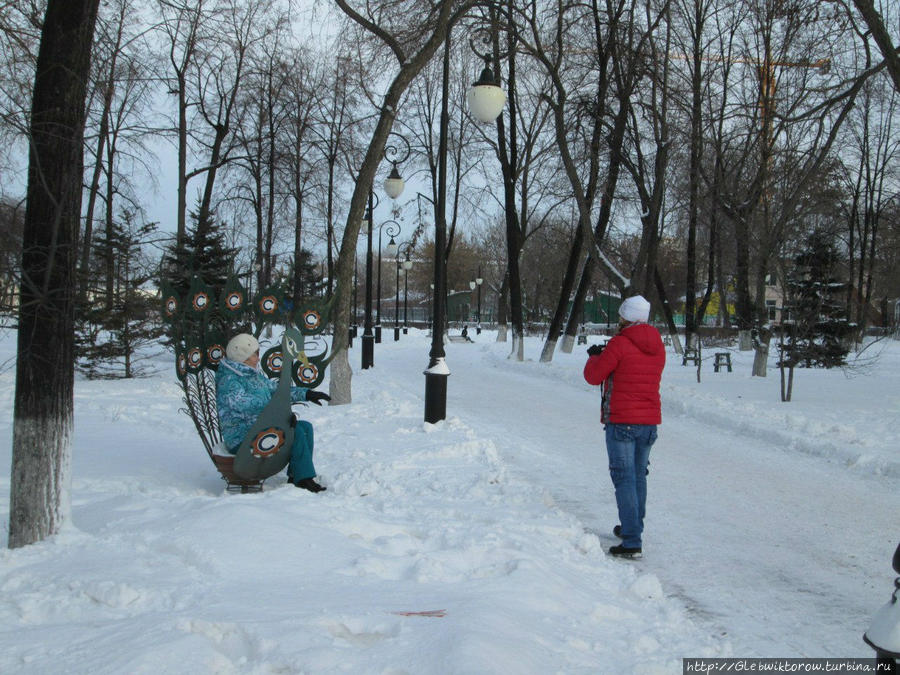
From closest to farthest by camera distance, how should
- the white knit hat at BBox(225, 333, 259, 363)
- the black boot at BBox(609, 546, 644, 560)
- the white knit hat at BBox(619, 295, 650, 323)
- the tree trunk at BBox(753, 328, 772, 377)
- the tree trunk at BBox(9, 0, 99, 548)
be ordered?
1. the tree trunk at BBox(9, 0, 99, 548)
2. the black boot at BBox(609, 546, 644, 560)
3. the white knit hat at BBox(619, 295, 650, 323)
4. the white knit hat at BBox(225, 333, 259, 363)
5. the tree trunk at BBox(753, 328, 772, 377)

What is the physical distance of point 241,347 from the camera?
5.82m

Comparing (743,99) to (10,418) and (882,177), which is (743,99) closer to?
(10,418)

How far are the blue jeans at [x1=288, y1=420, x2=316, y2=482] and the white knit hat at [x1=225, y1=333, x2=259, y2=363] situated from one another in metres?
0.71

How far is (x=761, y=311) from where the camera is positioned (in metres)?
18.0

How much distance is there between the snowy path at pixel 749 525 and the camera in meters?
3.95

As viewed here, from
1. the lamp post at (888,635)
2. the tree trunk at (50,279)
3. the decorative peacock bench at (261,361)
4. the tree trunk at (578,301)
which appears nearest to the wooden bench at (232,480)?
the decorative peacock bench at (261,361)

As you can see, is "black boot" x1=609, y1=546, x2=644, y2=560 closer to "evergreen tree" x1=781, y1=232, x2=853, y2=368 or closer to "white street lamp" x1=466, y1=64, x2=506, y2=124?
"white street lamp" x1=466, y1=64, x2=506, y2=124

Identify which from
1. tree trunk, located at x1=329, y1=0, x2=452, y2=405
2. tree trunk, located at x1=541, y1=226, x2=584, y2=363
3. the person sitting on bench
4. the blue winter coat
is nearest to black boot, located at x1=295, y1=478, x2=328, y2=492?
the person sitting on bench

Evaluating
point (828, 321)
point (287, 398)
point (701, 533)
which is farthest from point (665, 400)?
point (828, 321)

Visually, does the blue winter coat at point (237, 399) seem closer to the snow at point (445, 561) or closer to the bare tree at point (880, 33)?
the snow at point (445, 561)

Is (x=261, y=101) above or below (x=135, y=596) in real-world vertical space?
above

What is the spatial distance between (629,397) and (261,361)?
332 cm

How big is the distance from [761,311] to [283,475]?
14593 mm

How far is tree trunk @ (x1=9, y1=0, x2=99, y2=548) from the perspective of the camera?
4414 millimetres
